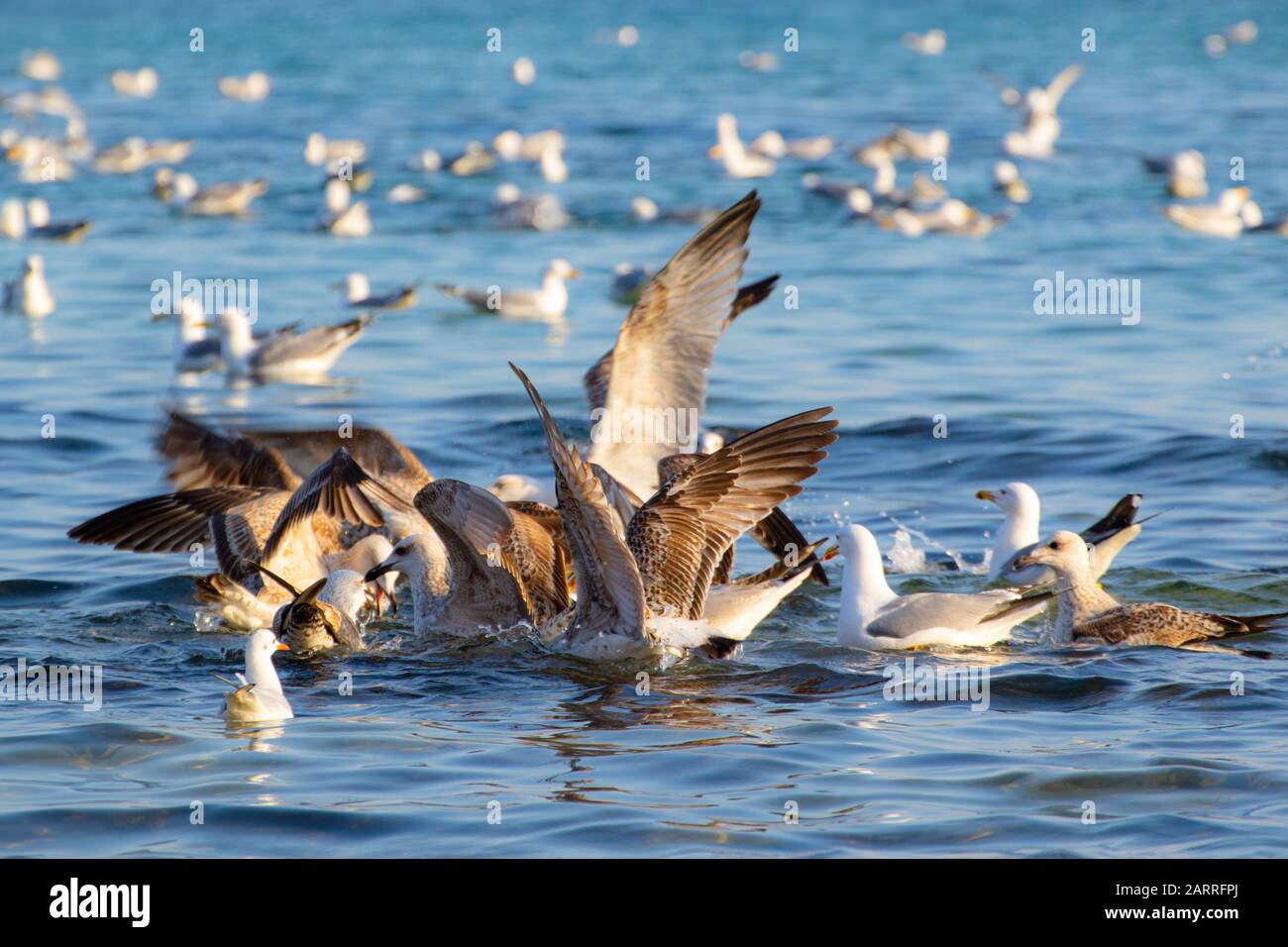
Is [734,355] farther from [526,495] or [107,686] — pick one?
[107,686]

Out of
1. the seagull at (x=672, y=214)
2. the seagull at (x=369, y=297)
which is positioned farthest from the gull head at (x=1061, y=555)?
the seagull at (x=672, y=214)

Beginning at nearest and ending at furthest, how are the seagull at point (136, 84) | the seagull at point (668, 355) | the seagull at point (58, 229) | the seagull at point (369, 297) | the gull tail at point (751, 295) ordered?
the seagull at point (668, 355) → the gull tail at point (751, 295) → the seagull at point (369, 297) → the seagull at point (58, 229) → the seagull at point (136, 84)

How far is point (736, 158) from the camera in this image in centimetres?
2867

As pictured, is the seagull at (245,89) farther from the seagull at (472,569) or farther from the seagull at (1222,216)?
the seagull at (472,569)

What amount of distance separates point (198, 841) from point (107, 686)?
2.16 m

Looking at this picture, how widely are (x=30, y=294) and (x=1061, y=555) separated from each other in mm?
14340

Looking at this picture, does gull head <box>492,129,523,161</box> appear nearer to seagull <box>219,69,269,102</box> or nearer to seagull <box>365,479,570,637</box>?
seagull <box>219,69,269,102</box>

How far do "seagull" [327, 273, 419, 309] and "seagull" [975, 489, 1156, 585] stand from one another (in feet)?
34.5

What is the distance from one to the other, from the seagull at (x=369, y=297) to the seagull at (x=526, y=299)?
53cm

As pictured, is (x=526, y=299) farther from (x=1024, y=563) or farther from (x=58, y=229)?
(x=1024, y=563)

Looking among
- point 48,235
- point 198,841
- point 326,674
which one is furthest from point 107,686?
point 48,235

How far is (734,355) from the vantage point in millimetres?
16922

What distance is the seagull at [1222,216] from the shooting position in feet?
76.1

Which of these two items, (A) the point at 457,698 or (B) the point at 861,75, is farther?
(B) the point at 861,75
